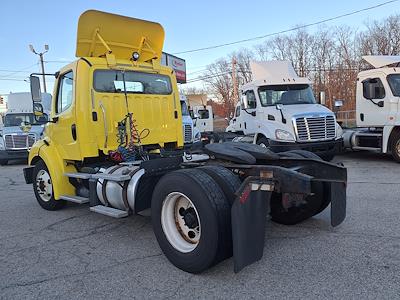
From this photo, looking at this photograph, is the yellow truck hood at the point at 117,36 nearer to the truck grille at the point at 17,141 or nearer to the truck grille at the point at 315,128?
the truck grille at the point at 315,128

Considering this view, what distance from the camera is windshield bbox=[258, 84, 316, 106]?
11.6m

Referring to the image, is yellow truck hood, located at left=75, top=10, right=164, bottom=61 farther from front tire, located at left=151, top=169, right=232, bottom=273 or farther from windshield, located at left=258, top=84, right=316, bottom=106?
windshield, located at left=258, top=84, right=316, bottom=106

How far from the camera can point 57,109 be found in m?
6.40

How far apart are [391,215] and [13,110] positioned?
17.6m

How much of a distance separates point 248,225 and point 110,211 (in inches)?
89.9

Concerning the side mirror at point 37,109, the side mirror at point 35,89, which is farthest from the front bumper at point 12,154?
the side mirror at point 35,89

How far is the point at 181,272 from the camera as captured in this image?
12.5ft

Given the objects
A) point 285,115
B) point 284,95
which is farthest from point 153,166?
point 284,95

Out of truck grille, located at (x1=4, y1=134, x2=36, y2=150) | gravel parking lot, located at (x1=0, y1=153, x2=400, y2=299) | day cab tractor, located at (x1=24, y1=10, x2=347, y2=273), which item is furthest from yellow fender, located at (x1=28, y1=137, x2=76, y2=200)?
truck grille, located at (x1=4, y1=134, x2=36, y2=150)

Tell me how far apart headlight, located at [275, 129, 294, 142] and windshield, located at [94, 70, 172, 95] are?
499cm

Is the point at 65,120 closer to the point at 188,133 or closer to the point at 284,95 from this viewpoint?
the point at 284,95

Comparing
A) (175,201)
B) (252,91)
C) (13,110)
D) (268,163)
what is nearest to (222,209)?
(175,201)

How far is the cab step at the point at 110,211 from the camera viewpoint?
4734mm

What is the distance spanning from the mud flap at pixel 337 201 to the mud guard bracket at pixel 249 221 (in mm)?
934
